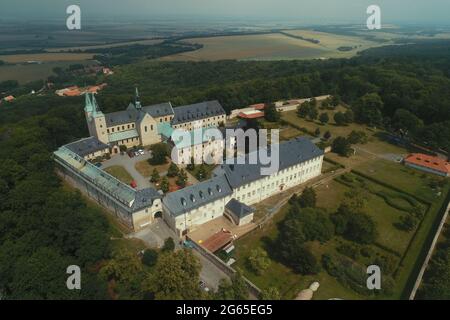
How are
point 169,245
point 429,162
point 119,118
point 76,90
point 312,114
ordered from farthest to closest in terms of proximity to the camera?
point 76,90 < point 312,114 < point 119,118 < point 429,162 < point 169,245

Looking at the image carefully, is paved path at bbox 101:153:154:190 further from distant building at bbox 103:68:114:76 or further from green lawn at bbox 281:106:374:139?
distant building at bbox 103:68:114:76

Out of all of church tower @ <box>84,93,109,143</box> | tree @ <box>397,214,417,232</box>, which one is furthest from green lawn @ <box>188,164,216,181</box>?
tree @ <box>397,214,417,232</box>

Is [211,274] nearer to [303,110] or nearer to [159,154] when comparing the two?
[159,154]

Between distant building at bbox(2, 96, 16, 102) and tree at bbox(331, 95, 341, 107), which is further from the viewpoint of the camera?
distant building at bbox(2, 96, 16, 102)

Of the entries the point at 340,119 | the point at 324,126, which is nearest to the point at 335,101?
the point at 340,119

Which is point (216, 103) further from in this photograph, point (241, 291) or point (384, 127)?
point (241, 291)

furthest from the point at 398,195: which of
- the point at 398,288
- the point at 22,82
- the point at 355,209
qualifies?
the point at 22,82
